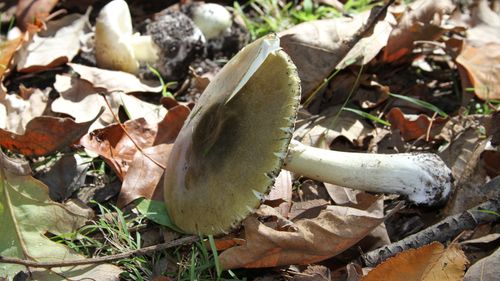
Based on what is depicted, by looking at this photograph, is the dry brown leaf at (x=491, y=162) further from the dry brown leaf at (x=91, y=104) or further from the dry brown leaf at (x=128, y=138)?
the dry brown leaf at (x=91, y=104)

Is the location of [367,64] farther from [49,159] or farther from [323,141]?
[49,159]

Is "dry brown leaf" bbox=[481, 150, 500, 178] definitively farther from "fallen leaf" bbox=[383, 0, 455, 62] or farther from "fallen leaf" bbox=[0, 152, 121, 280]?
"fallen leaf" bbox=[0, 152, 121, 280]

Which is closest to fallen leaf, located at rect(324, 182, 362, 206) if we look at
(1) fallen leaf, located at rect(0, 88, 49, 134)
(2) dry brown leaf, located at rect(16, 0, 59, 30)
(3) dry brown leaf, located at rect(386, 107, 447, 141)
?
(3) dry brown leaf, located at rect(386, 107, 447, 141)

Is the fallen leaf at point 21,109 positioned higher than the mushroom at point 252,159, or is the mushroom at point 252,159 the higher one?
the mushroom at point 252,159

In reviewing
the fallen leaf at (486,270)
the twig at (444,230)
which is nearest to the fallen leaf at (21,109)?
the twig at (444,230)

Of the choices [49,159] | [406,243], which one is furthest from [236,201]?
[49,159]

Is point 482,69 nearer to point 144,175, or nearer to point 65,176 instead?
point 144,175
